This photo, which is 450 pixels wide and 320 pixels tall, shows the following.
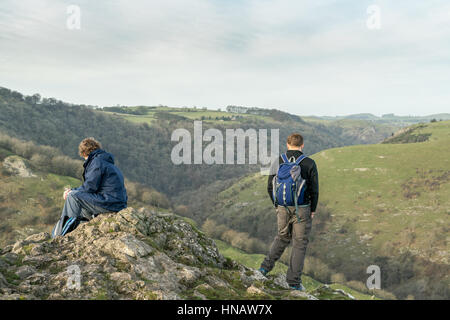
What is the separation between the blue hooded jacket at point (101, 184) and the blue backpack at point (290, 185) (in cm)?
331

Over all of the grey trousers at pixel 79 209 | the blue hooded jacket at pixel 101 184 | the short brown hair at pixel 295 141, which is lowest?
the grey trousers at pixel 79 209

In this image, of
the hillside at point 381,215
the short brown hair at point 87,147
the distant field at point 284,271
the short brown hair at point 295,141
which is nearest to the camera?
the short brown hair at point 87,147

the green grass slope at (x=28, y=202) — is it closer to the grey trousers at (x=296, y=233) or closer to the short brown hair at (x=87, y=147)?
the short brown hair at (x=87, y=147)

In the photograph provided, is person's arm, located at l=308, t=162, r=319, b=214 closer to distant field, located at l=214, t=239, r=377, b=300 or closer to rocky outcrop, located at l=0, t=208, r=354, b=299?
rocky outcrop, located at l=0, t=208, r=354, b=299

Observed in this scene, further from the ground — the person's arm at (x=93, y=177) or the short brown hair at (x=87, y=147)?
the short brown hair at (x=87, y=147)

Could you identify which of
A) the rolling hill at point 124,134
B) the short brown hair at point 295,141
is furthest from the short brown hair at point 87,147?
the rolling hill at point 124,134

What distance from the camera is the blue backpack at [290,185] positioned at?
6.13 m

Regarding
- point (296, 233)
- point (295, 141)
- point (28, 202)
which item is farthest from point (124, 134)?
point (296, 233)

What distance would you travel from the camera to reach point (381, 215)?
53750 millimetres

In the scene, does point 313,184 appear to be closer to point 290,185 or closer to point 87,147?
point 290,185

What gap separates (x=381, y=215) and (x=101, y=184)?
57.1 m

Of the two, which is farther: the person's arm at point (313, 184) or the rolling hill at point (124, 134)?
the rolling hill at point (124, 134)
